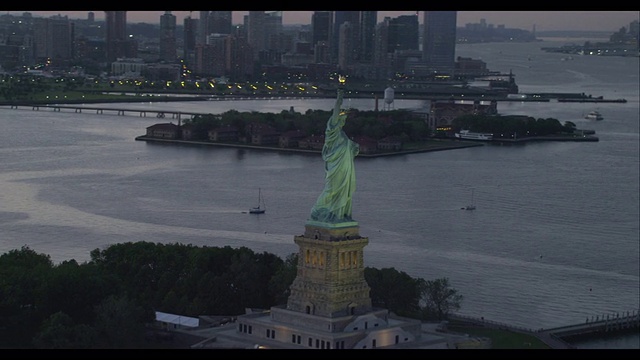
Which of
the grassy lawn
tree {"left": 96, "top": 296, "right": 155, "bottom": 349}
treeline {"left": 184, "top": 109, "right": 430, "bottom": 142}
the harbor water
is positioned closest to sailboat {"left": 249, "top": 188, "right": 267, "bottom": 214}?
the harbor water

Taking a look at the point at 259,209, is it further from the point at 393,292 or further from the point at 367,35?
the point at 367,35

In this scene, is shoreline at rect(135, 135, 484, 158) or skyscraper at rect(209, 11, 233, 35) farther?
skyscraper at rect(209, 11, 233, 35)

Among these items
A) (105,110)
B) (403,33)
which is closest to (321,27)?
(403,33)

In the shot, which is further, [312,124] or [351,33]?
[351,33]

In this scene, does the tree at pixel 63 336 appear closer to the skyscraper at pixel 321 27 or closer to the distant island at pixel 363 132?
the distant island at pixel 363 132

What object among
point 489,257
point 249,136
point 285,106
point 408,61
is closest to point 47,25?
point 408,61

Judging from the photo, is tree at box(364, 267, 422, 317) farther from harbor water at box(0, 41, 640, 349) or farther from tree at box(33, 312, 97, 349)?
tree at box(33, 312, 97, 349)

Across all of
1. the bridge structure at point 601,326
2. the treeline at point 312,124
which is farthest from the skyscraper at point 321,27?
the bridge structure at point 601,326
